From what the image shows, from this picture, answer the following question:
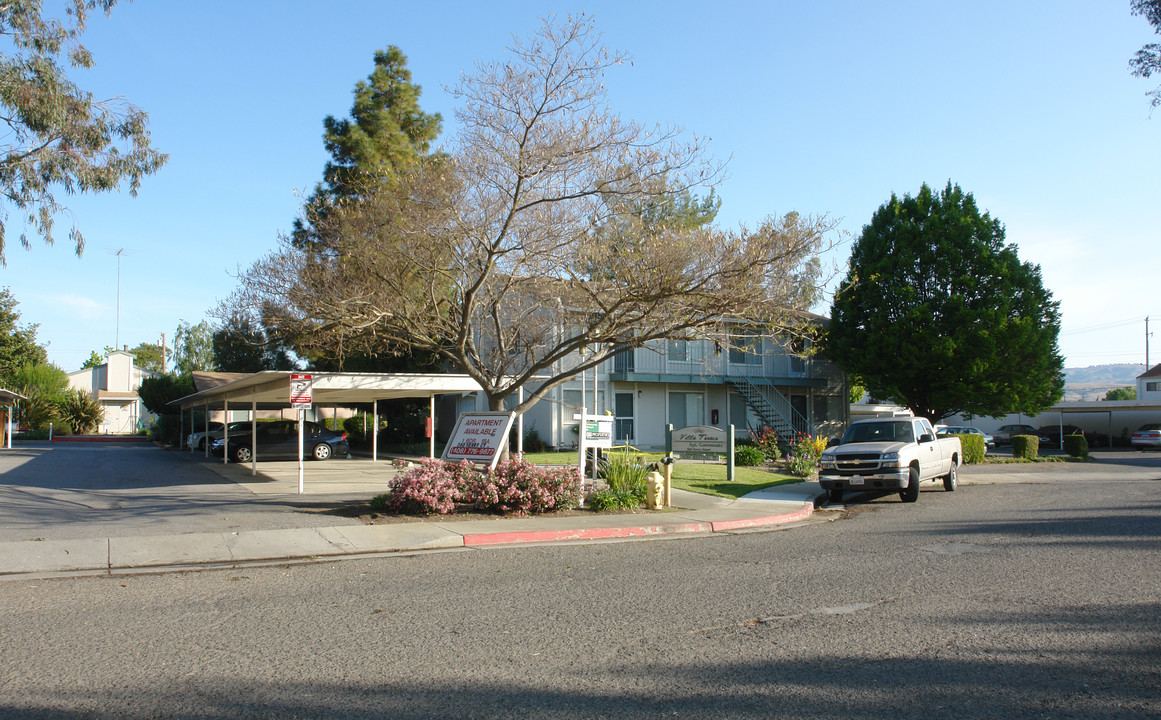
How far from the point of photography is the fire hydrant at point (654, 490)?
14516 millimetres

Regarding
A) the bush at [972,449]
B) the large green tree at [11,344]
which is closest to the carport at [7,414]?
the large green tree at [11,344]

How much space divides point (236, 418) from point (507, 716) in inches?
2184

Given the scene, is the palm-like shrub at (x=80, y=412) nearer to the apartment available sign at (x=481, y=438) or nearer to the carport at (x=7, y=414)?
the carport at (x=7, y=414)

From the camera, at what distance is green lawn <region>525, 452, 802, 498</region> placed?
1773cm

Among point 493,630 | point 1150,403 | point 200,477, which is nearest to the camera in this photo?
point 493,630

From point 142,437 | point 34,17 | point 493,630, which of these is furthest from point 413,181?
point 142,437

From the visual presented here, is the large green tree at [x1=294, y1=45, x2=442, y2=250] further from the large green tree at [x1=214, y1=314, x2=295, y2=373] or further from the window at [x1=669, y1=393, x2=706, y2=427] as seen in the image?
the window at [x1=669, y1=393, x2=706, y2=427]

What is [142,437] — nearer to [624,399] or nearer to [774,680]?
[624,399]

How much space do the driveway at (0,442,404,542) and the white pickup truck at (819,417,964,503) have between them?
382 inches

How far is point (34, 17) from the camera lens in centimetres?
2092

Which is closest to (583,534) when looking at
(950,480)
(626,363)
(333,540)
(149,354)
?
(333,540)

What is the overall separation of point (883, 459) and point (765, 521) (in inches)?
154

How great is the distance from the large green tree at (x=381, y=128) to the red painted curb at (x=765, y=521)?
21.7m

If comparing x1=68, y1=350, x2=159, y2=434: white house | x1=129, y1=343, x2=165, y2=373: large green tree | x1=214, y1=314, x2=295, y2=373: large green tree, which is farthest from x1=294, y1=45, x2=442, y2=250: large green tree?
x1=129, y1=343, x2=165, y2=373: large green tree
